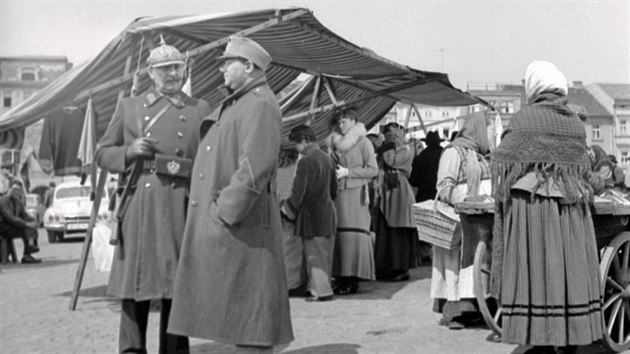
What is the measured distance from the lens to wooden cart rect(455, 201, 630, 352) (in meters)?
5.98

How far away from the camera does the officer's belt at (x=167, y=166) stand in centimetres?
546

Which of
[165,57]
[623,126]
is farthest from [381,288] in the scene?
[623,126]

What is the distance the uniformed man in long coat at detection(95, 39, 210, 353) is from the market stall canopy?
1.77 metres

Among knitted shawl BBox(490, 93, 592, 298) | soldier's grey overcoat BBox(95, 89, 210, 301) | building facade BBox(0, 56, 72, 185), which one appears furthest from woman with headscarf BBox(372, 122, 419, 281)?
building facade BBox(0, 56, 72, 185)

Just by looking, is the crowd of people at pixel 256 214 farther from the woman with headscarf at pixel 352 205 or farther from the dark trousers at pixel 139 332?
the woman with headscarf at pixel 352 205

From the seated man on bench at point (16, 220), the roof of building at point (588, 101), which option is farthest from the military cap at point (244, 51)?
the roof of building at point (588, 101)

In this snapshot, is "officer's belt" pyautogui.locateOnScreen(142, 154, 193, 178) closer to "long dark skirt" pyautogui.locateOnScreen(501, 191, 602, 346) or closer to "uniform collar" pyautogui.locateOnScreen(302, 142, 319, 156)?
"long dark skirt" pyautogui.locateOnScreen(501, 191, 602, 346)

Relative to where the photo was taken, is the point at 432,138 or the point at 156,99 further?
the point at 432,138

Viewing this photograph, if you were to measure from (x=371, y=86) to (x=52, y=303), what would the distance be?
21.4 feet

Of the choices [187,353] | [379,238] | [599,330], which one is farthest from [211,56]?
[599,330]

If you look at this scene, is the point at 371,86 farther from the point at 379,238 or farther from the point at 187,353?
the point at 187,353

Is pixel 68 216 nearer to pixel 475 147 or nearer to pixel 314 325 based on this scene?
pixel 314 325

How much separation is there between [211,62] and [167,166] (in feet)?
18.9

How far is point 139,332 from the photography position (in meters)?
5.37
